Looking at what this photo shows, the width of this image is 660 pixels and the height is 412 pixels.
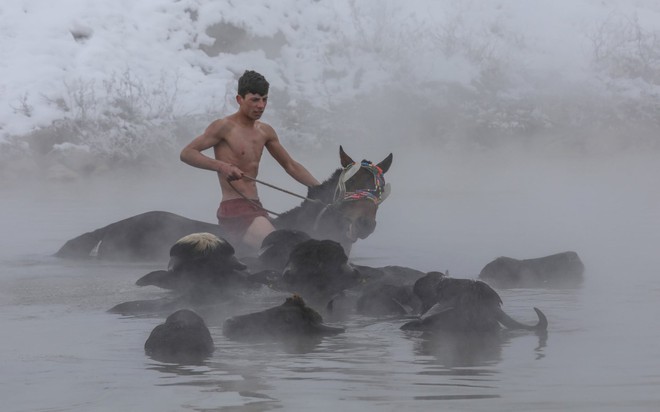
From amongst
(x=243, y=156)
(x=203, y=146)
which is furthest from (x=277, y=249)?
(x=203, y=146)

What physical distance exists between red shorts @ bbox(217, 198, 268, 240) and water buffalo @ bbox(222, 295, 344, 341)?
3214 mm

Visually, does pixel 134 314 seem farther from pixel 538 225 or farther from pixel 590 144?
pixel 590 144

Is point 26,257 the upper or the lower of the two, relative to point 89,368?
upper

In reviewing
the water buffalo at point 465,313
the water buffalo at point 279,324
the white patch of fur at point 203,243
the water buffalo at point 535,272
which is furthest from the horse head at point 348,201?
the water buffalo at point 279,324

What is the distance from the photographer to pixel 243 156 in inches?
420

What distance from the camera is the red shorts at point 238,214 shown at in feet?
35.3

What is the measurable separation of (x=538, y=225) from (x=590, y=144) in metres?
7.78

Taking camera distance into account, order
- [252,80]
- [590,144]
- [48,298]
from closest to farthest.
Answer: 1. [48,298]
2. [252,80]
3. [590,144]

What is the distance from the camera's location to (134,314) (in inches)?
333

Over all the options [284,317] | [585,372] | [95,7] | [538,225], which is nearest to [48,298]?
[284,317]

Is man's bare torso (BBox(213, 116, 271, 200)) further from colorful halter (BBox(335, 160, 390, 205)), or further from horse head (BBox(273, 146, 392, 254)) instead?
colorful halter (BBox(335, 160, 390, 205))

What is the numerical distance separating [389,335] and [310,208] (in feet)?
9.70

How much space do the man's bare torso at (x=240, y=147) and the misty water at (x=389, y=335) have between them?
1.07m

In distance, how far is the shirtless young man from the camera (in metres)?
10.5
